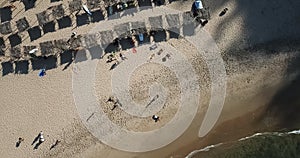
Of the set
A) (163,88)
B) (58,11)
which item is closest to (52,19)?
(58,11)

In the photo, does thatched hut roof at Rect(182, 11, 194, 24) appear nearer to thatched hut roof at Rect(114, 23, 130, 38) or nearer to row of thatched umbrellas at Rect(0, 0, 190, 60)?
row of thatched umbrellas at Rect(0, 0, 190, 60)

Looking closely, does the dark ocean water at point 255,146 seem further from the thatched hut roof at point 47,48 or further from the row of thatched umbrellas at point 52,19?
the thatched hut roof at point 47,48

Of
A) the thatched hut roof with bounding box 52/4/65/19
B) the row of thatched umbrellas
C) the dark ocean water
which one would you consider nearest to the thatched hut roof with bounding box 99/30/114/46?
the row of thatched umbrellas

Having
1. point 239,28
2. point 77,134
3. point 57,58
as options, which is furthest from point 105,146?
point 239,28

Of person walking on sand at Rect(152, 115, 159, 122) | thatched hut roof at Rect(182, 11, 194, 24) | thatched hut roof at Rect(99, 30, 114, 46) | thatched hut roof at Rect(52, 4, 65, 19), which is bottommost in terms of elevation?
person walking on sand at Rect(152, 115, 159, 122)

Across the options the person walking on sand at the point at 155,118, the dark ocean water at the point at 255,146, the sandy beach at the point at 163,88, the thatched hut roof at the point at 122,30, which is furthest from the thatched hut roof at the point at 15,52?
the dark ocean water at the point at 255,146

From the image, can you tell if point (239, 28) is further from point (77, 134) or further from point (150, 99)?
point (77, 134)
